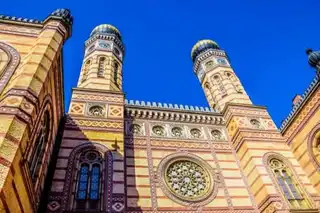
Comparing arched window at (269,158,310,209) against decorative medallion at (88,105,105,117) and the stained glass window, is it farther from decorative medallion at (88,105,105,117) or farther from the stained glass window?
decorative medallion at (88,105,105,117)

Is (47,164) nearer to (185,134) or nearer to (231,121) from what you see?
(185,134)

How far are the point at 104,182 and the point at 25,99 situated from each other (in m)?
3.35

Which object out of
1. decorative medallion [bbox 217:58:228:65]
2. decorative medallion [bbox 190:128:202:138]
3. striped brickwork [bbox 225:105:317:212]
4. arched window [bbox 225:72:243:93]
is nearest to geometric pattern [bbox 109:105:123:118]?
decorative medallion [bbox 190:128:202:138]

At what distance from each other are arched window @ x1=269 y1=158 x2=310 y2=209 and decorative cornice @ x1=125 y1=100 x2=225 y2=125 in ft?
9.51

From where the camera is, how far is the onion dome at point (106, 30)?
14920 mm

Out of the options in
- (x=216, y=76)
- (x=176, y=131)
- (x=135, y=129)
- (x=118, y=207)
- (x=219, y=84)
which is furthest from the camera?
(x=216, y=76)

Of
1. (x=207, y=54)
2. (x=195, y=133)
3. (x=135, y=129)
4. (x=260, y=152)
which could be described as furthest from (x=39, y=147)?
(x=207, y=54)

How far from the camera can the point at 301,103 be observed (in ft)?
34.1

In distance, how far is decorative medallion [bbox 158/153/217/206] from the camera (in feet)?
28.2

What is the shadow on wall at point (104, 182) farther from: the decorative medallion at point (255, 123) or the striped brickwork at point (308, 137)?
the striped brickwork at point (308, 137)

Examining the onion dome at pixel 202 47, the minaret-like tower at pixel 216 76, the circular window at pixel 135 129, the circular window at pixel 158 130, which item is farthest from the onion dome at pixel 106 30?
the circular window at pixel 158 130

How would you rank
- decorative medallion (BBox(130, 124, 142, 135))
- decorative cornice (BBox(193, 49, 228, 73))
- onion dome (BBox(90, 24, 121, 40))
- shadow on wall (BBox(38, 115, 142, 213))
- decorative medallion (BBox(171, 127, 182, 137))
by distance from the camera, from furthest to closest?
1. decorative cornice (BBox(193, 49, 228, 73))
2. onion dome (BBox(90, 24, 121, 40))
3. decorative medallion (BBox(171, 127, 182, 137))
4. decorative medallion (BBox(130, 124, 142, 135))
5. shadow on wall (BBox(38, 115, 142, 213))

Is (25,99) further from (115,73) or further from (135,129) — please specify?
(115,73)

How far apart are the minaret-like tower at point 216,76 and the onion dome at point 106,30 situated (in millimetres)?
4856
